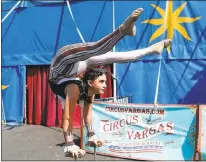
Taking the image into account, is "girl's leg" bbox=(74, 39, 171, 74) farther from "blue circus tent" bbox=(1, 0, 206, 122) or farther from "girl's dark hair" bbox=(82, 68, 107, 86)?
"blue circus tent" bbox=(1, 0, 206, 122)

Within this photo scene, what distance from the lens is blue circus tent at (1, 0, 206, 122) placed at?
8.65 m

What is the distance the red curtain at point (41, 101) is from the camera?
1015 cm

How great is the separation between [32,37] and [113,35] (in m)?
→ 7.92

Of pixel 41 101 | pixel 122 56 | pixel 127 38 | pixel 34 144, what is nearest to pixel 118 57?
pixel 122 56

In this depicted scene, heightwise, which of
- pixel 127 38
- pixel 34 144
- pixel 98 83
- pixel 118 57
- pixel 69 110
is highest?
pixel 127 38

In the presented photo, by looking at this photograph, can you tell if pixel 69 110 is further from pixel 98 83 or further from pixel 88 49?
pixel 88 49

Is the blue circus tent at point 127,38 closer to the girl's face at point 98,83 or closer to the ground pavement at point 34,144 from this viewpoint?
the ground pavement at point 34,144

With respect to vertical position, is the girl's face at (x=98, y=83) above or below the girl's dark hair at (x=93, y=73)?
below

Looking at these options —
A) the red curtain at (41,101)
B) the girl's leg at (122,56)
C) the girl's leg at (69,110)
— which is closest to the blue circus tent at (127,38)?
the red curtain at (41,101)

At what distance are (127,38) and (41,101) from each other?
3.24 meters

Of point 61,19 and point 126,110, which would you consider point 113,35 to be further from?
point 61,19

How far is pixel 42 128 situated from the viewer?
32.8 ft

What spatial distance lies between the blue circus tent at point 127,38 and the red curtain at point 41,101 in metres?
0.25

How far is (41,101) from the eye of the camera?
34.3ft
